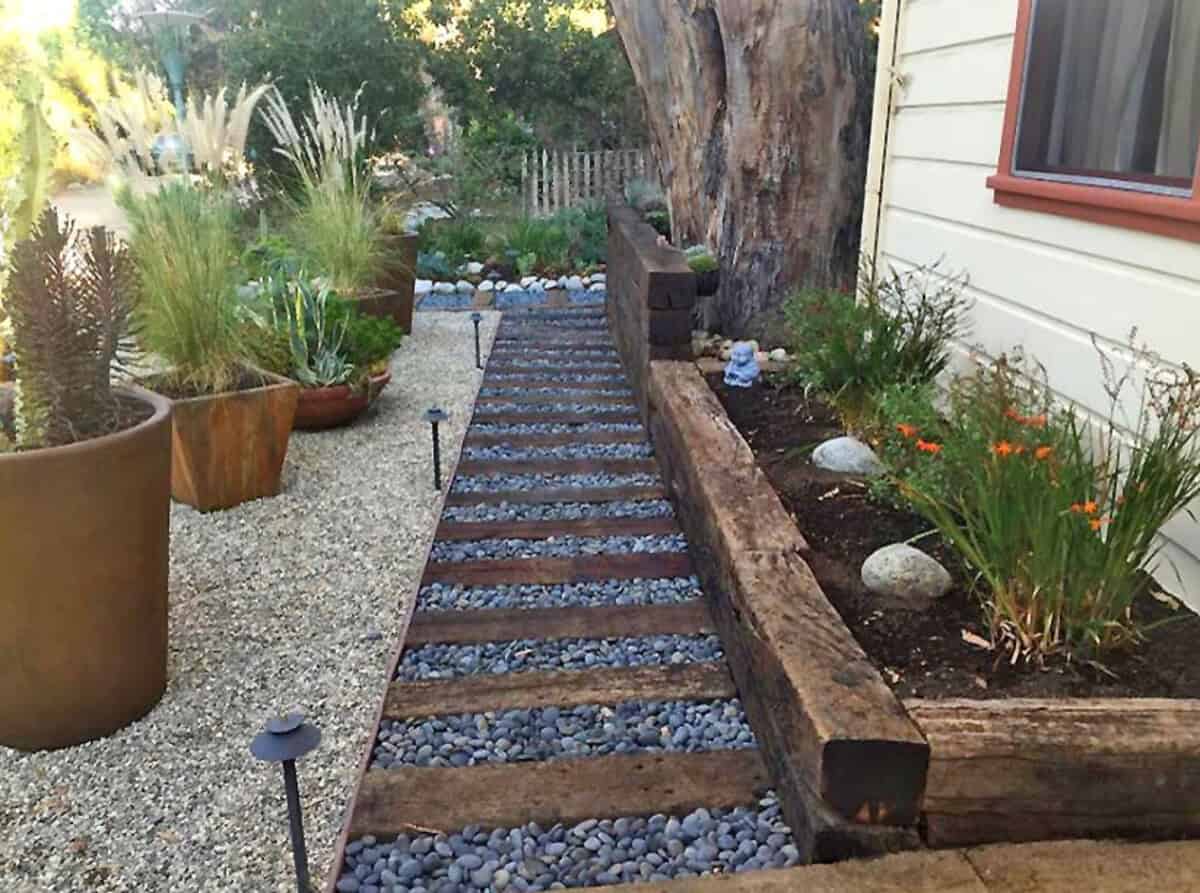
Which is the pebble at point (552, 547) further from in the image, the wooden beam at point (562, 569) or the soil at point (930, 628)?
the soil at point (930, 628)

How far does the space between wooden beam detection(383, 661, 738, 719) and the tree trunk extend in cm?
283

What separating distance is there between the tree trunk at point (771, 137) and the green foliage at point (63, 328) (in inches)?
129

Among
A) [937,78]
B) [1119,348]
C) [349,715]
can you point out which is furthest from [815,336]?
[349,715]

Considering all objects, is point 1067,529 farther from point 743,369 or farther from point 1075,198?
point 743,369

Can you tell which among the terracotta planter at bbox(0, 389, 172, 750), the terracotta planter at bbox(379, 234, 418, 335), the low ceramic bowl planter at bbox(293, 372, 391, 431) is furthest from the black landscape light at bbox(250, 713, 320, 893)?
the terracotta planter at bbox(379, 234, 418, 335)

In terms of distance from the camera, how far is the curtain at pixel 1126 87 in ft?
6.87

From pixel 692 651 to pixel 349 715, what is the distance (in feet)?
2.71

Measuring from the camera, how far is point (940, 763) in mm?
1416

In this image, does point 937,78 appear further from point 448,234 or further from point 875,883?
point 448,234

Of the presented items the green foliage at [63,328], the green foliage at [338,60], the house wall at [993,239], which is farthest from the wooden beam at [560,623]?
the green foliage at [338,60]

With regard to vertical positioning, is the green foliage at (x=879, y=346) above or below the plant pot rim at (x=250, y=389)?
above

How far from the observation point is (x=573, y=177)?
985cm

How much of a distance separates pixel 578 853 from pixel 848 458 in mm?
1526

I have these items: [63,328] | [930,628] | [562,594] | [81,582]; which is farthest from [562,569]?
[63,328]
